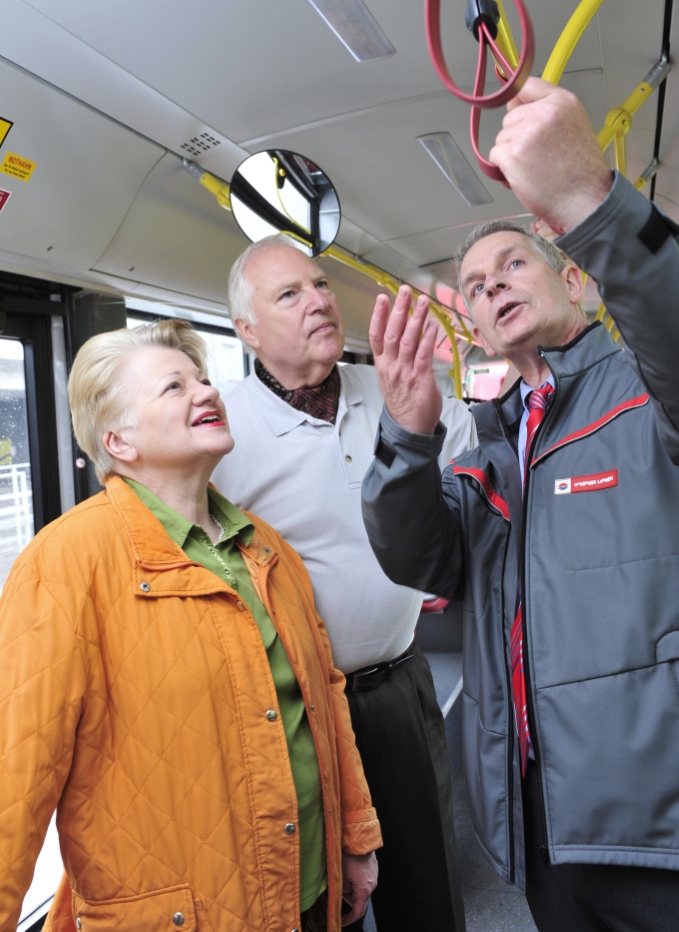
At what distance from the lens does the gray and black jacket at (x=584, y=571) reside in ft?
3.66

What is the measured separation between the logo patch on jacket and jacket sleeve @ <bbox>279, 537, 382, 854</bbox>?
778 mm

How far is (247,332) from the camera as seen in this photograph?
7.27ft

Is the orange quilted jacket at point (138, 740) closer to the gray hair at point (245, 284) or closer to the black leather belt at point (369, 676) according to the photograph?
the black leather belt at point (369, 676)

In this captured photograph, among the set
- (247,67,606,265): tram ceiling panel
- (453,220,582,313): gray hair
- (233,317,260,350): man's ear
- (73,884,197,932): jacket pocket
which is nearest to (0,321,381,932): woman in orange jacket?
(73,884,197,932): jacket pocket

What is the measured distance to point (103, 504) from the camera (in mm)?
1518

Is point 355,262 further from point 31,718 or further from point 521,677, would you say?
point 31,718

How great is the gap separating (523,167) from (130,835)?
1273 mm

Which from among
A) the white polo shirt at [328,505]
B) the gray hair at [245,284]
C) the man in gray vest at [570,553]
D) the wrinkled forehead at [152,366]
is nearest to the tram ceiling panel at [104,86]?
the gray hair at [245,284]

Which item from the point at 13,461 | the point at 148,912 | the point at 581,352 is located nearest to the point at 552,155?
the point at 581,352

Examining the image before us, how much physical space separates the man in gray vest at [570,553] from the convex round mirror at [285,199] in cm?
146

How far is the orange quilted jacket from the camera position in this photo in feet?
3.99

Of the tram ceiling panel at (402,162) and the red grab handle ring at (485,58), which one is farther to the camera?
the tram ceiling panel at (402,162)

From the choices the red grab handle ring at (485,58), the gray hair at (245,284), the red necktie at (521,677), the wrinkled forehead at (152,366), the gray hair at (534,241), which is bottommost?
the red necktie at (521,677)

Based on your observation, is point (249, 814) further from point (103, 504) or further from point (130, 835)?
point (103, 504)
